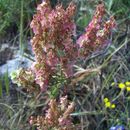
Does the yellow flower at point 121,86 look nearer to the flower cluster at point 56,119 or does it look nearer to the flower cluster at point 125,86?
the flower cluster at point 125,86

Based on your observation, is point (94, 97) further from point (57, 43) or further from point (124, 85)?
point (57, 43)

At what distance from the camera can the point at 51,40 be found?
1.60 metres

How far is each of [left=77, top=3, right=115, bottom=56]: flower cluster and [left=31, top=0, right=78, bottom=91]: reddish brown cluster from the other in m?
0.04

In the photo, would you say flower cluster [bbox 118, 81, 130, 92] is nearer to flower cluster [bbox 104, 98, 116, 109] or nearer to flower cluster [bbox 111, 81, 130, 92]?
flower cluster [bbox 111, 81, 130, 92]

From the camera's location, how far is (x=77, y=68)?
2592mm

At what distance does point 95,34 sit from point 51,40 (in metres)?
0.16

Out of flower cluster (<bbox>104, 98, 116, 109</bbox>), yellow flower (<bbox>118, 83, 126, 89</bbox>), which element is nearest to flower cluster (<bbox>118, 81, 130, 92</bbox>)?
yellow flower (<bbox>118, 83, 126, 89</bbox>)

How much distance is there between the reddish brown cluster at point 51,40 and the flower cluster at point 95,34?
40 mm

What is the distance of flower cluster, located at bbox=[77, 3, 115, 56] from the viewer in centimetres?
→ 161

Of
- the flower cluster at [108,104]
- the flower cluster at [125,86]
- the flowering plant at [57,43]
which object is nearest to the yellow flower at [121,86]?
the flower cluster at [125,86]

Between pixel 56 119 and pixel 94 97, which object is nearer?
pixel 56 119

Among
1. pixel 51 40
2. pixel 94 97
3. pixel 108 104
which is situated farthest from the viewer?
pixel 94 97

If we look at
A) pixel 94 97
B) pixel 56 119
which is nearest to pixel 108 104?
pixel 94 97

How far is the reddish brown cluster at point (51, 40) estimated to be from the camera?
1580 millimetres
